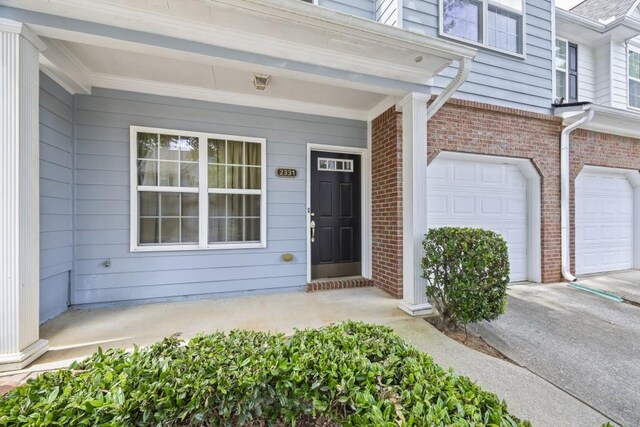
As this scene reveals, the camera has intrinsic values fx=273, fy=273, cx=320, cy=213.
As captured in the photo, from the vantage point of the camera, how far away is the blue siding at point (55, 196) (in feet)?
9.38

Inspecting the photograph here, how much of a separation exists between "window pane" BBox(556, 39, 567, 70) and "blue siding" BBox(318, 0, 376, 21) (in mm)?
3986

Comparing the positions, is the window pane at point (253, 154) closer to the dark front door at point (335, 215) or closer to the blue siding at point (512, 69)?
the dark front door at point (335, 215)

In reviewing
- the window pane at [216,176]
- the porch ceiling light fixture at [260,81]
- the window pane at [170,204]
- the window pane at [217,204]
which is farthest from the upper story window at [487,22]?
the window pane at [170,204]

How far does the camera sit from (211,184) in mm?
3857

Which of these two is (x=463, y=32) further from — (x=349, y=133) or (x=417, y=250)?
(x=417, y=250)

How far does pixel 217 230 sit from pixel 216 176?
0.77m

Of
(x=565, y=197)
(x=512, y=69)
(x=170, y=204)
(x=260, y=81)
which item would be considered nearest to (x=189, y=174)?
(x=170, y=204)

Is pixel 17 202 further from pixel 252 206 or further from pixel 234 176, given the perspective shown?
pixel 252 206

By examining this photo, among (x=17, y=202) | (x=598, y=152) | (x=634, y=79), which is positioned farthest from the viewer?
(x=634, y=79)

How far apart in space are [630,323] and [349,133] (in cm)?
425

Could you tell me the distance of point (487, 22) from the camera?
14.6ft

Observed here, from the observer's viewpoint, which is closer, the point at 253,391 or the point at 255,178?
the point at 253,391

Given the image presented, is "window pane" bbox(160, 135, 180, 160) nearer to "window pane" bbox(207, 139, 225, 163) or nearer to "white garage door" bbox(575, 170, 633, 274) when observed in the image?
"window pane" bbox(207, 139, 225, 163)

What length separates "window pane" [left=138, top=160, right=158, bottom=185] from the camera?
358 centimetres
